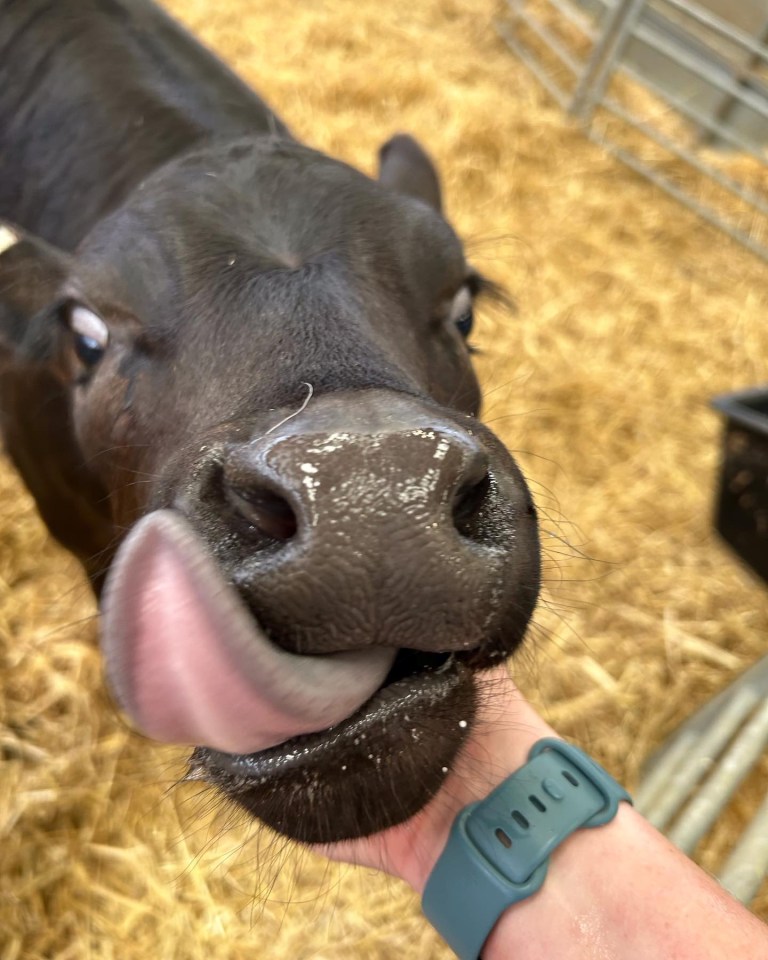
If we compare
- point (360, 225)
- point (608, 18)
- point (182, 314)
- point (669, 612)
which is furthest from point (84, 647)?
point (608, 18)

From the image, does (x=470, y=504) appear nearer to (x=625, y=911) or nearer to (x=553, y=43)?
(x=625, y=911)

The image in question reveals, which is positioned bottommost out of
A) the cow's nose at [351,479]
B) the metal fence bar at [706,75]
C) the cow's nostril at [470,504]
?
the metal fence bar at [706,75]

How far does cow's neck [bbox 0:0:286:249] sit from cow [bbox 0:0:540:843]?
27mm

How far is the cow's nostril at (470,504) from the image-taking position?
3.09 feet

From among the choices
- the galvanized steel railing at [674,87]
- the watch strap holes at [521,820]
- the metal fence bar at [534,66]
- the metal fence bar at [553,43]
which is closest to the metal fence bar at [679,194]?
the galvanized steel railing at [674,87]

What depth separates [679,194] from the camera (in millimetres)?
4867

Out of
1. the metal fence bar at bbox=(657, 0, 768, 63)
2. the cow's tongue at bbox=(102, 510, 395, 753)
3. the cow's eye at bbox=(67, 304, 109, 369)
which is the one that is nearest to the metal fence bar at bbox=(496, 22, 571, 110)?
the metal fence bar at bbox=(657, 0, 768, 63)

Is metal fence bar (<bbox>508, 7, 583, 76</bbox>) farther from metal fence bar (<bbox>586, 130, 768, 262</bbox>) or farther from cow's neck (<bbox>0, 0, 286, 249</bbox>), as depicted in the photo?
cow's neck (<bbox>0, 0, 286, 249</bbox>)

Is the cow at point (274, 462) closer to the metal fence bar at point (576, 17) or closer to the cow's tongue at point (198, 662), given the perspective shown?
the cow's tongue at point (198, 662)

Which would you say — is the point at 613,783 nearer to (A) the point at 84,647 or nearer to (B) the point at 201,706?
(B) the point at 201,706

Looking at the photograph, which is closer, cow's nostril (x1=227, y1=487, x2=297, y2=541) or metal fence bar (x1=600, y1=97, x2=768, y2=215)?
cow's nostril (x1=227, y1=487, x2=297, y2=541)

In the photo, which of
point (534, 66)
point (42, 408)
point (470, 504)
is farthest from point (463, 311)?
point (534, 66)

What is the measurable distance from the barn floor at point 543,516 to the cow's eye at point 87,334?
1.77 ft

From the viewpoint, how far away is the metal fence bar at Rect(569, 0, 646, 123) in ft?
16.1
